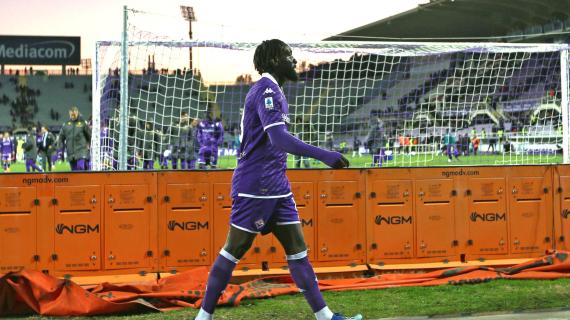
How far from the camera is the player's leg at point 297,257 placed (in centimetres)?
438

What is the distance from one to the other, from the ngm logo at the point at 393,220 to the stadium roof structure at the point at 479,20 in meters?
34.4

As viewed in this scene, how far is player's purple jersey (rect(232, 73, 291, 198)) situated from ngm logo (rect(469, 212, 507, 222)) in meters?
3.81

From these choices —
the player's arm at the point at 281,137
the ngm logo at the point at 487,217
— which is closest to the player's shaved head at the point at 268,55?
the player's arm at the point at 281,137

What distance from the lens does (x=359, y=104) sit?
20188 millimetres

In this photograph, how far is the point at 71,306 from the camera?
5559 mm

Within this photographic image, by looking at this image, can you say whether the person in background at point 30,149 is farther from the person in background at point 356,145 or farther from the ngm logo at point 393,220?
the ngm logo at point 393,220

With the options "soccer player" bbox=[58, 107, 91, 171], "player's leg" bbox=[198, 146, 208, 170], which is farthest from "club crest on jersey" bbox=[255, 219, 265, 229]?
"player's leg" bbox=[198, 146, 208, 170]

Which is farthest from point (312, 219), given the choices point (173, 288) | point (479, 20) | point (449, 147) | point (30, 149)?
point (479, 20)

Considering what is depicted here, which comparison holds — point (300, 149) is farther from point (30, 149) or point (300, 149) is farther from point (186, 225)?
point (30, 149)

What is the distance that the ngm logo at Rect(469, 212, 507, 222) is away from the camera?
7.58m

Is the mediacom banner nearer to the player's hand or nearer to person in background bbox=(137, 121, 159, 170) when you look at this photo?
person in background bbox=(137, 121, 159, 170)

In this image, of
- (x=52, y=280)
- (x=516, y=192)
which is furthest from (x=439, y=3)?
(x=52, y=280)

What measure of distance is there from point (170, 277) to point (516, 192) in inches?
158

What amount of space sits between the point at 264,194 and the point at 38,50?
218 ft
